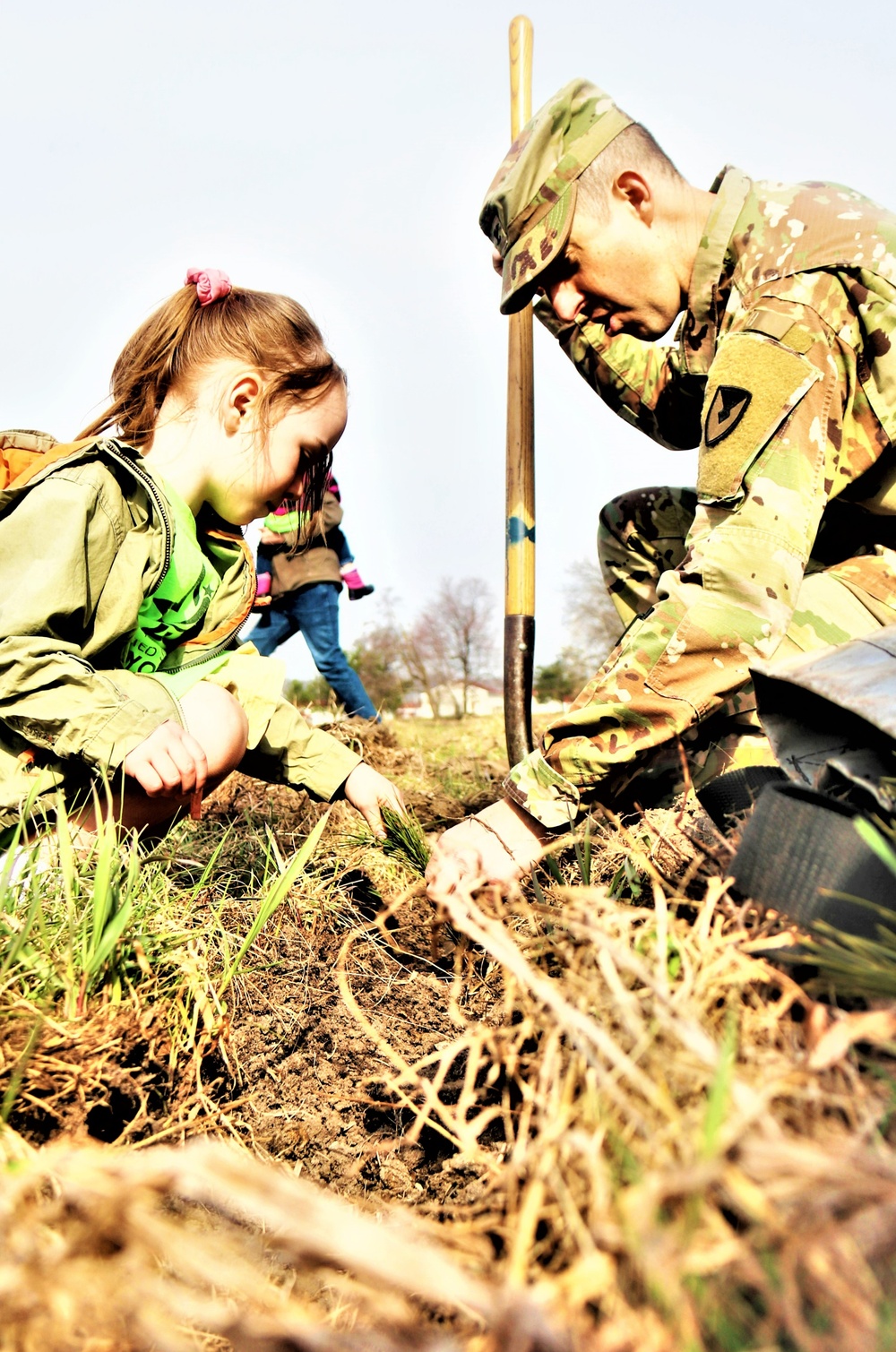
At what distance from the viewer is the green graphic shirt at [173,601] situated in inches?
90.6

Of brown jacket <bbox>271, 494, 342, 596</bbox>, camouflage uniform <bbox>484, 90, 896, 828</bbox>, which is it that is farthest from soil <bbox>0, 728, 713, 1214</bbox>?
brown jacket <bbox>271, 494, 342, 596</bbox>

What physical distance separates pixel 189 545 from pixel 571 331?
1349mm

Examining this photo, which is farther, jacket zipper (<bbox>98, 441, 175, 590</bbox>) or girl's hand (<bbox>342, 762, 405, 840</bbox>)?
girl's hand (<bbox>342, 762, 405, 840</bbox>)

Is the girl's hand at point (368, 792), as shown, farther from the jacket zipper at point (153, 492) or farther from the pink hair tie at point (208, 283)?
the pink hair tie at point (208, 283)

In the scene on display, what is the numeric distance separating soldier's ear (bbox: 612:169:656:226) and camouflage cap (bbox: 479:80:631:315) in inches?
3.5

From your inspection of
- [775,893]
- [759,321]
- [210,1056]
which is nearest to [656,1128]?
[775,893]

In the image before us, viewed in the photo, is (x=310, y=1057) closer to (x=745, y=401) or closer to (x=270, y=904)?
(x=270, y=904)

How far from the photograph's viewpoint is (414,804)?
279cm

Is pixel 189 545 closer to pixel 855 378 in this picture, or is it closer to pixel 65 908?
pixel 65 908

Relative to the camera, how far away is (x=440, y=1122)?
56.7 inches

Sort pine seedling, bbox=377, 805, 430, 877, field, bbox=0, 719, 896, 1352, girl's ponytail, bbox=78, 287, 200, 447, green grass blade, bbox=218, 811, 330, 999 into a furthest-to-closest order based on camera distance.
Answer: girl's ponytail, bbox=78, 287, 200, 447 < pine seedling, bbox=377, 805, 430, 877 < green grass blade, bbox=218, 811, 330, 999 < field, bbox=0, 719, 896, 1352

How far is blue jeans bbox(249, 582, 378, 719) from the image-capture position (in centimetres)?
572

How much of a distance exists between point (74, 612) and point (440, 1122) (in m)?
1.23

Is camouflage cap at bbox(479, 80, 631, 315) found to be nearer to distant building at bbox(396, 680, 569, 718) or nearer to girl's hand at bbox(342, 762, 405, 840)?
girl's hand at bbox(342, 762, 405, 840)
